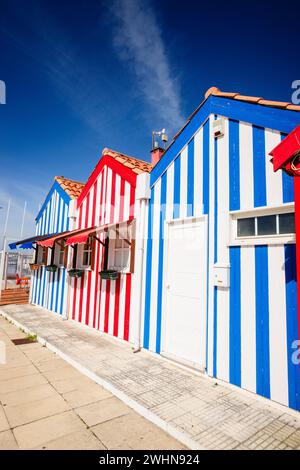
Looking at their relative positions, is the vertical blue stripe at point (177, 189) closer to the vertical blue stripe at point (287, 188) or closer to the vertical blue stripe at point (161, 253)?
the vertical blue stripe at point (161, 253)

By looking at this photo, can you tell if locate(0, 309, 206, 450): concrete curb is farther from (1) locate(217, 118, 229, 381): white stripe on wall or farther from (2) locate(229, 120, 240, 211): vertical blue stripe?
(2) locate(229, 120, 240, 211): vertical blue stripe

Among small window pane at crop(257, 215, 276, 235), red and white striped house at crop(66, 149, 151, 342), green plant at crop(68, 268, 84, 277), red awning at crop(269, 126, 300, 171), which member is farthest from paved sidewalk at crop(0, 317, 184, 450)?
green plant at crop(68, 268, 84, 277)

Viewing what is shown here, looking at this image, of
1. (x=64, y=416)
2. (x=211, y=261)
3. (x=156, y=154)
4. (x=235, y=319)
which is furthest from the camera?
(x=156, y=154)

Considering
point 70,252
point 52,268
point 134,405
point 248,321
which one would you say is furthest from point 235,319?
Result: point 52,268

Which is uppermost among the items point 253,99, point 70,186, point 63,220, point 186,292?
point 70,186

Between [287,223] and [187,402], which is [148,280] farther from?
[287,223]

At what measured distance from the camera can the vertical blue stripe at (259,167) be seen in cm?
405

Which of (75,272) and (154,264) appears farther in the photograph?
(75,272)

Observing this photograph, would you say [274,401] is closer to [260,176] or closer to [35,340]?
[260,176]

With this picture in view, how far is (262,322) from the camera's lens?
3.80m

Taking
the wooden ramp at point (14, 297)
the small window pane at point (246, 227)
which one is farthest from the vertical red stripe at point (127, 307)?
the wooden ramp at point (14, 297)

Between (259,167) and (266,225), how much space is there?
0.94m

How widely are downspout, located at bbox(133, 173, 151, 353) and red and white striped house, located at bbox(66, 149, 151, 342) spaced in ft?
0.08

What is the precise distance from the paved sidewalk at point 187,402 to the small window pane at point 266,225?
7.84ft
